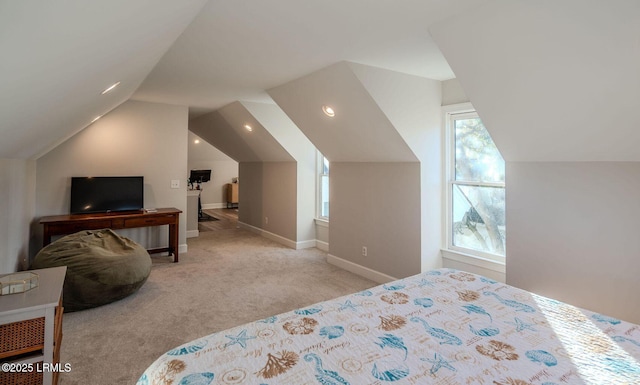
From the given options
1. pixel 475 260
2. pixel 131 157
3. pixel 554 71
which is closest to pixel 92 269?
pixel 131 157

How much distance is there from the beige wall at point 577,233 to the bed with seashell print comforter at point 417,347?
3.08 feet

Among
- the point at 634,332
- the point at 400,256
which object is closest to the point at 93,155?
the point at 400,256

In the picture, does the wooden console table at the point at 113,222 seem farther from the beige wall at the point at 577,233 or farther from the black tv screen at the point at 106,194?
the beige wall at the point at 577,233

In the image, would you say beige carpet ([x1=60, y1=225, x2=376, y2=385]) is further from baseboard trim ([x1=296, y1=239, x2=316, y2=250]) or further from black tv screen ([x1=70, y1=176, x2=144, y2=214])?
black tv screen ([x1=70, y1=176, x2=144, y2=214])

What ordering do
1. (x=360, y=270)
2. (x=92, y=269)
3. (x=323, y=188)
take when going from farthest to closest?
(x=323, y=188) < (x=360, y=270) < (x=92, y=269)

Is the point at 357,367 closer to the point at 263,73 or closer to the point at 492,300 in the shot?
the point at 492,300

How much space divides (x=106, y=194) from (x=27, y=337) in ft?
10.9

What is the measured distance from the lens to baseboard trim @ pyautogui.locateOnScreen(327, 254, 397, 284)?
3.96m

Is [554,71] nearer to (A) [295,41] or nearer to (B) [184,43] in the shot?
(A) [295,41]

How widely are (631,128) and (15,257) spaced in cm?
509

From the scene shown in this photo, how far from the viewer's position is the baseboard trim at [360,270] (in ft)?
13.0

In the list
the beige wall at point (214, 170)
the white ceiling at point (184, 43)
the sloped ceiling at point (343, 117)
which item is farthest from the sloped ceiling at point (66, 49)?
the beige wall at point (214, 170)

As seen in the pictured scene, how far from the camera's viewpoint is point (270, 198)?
6426 millimetres

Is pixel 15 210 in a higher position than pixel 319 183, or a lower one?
lower
